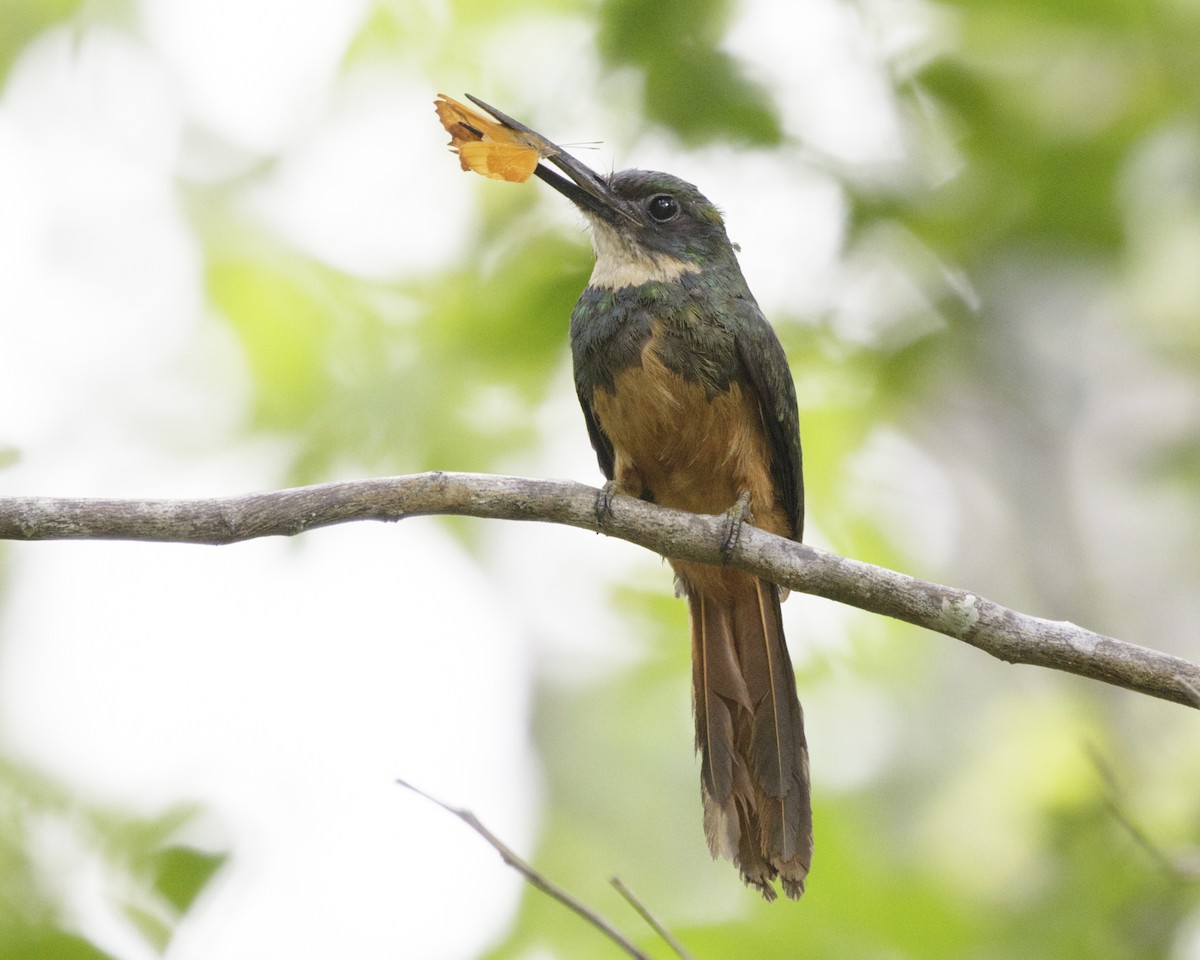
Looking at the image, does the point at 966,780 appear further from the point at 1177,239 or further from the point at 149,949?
the point at 149,949

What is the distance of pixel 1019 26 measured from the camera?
3303mm

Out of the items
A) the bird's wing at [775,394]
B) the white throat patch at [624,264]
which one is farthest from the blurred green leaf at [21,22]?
the bird's wing at [775,394]

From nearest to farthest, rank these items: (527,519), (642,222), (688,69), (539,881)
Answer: (539,881) < (527,519) < (688,69) < (642,222)

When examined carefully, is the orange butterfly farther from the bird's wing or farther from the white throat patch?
the bird's wing

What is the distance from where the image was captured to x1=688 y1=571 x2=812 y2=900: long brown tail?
3268 millimetres

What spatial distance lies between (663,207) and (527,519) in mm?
1406

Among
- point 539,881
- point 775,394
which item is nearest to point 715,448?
point 775,394

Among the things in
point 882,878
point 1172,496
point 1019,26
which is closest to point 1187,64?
point 1019,26

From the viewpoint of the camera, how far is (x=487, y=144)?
3.31m

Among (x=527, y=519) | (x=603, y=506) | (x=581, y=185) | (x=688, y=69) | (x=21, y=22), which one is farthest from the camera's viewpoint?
(x=21, y=22)

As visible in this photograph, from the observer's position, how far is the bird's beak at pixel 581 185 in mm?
3570

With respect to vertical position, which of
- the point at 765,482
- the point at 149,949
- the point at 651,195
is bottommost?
the point at 149,949

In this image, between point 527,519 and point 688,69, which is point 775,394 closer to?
point 688,69

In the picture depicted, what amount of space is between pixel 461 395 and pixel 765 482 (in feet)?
3.38
